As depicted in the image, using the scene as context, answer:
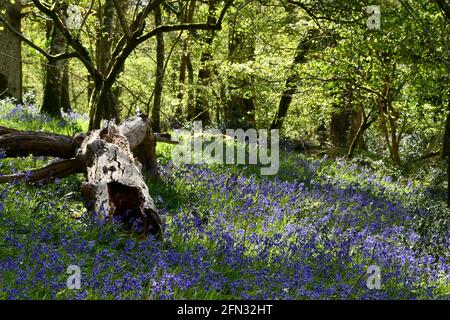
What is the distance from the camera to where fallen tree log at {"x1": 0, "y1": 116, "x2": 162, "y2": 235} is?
222 inches

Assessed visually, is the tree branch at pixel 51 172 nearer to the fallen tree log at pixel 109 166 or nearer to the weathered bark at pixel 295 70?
the fallen tree log at pixel 109 166

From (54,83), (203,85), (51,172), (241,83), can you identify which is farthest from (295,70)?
(51,172)

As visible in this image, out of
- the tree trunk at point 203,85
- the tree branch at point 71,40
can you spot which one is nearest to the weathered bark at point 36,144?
the tree branch at point 71,40

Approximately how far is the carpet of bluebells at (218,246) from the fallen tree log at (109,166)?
0.19 m

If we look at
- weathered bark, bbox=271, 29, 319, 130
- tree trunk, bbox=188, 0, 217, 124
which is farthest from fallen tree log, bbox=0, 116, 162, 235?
tree trunk, bbox=188, 0, 217, 124

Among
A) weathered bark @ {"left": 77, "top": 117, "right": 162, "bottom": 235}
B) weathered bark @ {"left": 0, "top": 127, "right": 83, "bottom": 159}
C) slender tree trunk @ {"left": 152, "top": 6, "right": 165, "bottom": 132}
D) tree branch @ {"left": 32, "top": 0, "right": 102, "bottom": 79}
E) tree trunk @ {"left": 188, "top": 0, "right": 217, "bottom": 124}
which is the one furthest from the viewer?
tree trunk @ {"left": 188, "top": 0, "right": 217, "bottom": 124}

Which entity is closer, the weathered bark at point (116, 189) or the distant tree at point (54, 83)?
the weathered bark at point (116, 189)

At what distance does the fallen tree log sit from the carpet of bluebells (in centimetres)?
19

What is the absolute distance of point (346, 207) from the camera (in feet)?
29.7

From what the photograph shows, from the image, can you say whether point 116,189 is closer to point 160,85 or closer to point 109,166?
point 109,166

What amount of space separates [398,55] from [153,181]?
8099 mm

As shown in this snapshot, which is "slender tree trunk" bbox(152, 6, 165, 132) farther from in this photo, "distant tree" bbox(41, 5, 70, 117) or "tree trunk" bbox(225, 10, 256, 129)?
"tree trunk" bbox(225, 10, 256, 129)

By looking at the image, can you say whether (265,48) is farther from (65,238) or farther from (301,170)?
(65,238)

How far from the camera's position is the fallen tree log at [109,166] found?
564 cm
